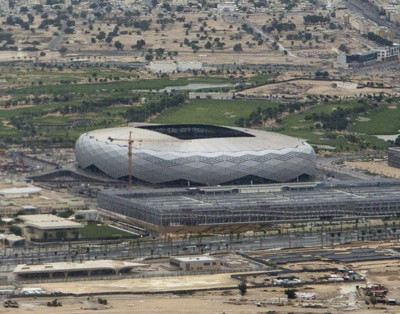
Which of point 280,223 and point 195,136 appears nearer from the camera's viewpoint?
point 280,223

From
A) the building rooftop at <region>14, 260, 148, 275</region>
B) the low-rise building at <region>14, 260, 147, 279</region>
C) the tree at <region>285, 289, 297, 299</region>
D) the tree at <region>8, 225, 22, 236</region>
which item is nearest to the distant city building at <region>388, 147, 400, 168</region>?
the tree at <region>8, 225, 22, 236</region>

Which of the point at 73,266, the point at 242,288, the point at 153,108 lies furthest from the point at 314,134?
the point at 242,288

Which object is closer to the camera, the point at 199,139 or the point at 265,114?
the point at 199,139

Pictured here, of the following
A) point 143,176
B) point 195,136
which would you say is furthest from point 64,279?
point 195,136

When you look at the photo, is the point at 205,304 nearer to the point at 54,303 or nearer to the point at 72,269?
the point at 54,303

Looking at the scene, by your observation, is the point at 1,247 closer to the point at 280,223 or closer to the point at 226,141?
the point at 280,223

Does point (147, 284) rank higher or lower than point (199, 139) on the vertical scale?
higher

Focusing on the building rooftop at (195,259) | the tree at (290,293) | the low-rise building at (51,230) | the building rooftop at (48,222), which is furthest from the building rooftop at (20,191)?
the tree at (290,293)
